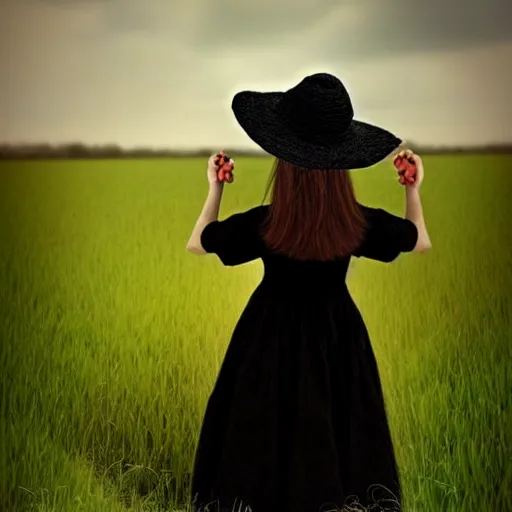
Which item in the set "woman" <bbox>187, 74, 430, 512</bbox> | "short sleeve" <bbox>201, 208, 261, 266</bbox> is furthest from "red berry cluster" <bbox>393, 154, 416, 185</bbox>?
"short sleeve" <bbox>201, 208, 261, 266</bbox>

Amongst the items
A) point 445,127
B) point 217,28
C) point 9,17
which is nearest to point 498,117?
point 445,127

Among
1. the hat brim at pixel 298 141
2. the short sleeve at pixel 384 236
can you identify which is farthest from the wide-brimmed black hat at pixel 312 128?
the short sleeve at pixel 384 236

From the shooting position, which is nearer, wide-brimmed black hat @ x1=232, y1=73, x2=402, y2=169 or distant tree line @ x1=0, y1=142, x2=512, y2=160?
wide-brimmed black hat @ x1=232, y1=73, x2=402, y2=169

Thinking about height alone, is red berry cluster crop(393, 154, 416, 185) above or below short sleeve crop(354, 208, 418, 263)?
above

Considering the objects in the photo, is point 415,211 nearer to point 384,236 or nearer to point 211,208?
point 384,236

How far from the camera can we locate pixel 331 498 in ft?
5.84

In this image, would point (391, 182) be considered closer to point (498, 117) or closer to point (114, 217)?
point (498, 117)

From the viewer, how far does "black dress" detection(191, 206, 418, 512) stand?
1776 millimetres

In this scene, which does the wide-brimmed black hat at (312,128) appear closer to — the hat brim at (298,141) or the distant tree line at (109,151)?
the hat brim at (298,141)

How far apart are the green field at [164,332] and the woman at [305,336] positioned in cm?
12

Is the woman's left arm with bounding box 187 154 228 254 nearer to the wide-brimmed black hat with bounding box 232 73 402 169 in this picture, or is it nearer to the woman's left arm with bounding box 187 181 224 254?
the woman's left arm with bounding box 187 181 224 254

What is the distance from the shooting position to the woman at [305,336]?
174cm

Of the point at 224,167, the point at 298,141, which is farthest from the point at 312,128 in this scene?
the point at 224,167

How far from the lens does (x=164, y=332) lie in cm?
198
